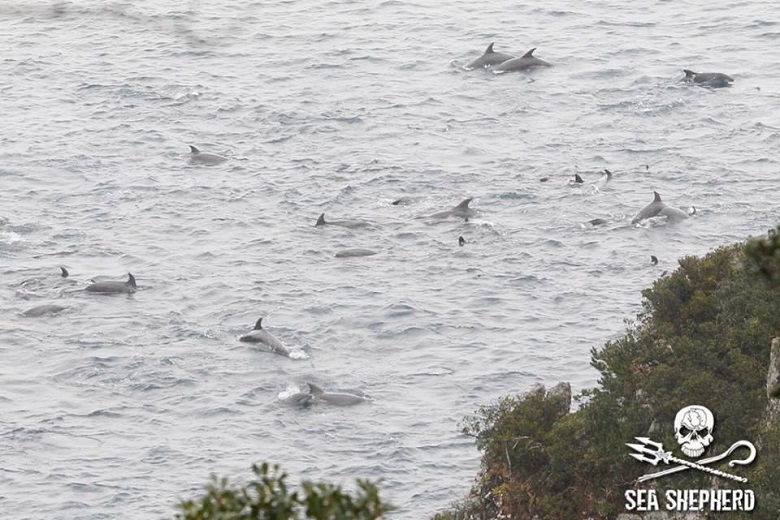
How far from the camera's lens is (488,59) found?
4834cm

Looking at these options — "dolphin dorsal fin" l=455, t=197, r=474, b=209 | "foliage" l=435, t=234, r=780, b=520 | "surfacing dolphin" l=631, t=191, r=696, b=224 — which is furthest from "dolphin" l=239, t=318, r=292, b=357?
"surfacing dolphin" l=631, t=191, r=696, b=224

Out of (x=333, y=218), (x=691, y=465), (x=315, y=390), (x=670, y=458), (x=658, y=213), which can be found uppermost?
(x=691, y=465)

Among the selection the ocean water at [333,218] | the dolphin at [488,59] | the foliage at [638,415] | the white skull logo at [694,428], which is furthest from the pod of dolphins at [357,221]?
the white skull logo at [694,428]

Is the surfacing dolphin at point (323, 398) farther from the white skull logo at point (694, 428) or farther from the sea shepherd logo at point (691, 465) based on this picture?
the white skull logo at point (694, 428)

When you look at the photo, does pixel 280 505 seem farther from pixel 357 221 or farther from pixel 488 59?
pixel 488 59

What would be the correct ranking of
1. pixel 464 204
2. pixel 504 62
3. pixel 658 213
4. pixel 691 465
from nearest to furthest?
pixel 691 465 → pixel 658 213 → pixel 464 204 → pixel 504 62

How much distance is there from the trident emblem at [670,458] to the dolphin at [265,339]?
12.3m

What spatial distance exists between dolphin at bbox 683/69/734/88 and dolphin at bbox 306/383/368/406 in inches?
882

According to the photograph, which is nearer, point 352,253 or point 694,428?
point 694,428

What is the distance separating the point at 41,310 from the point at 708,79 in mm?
23584

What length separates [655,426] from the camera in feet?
59.8

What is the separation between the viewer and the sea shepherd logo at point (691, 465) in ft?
54.3

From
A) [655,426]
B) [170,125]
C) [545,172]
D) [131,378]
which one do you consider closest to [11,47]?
[170,125]

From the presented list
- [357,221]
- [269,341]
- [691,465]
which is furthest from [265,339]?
[691,465]
